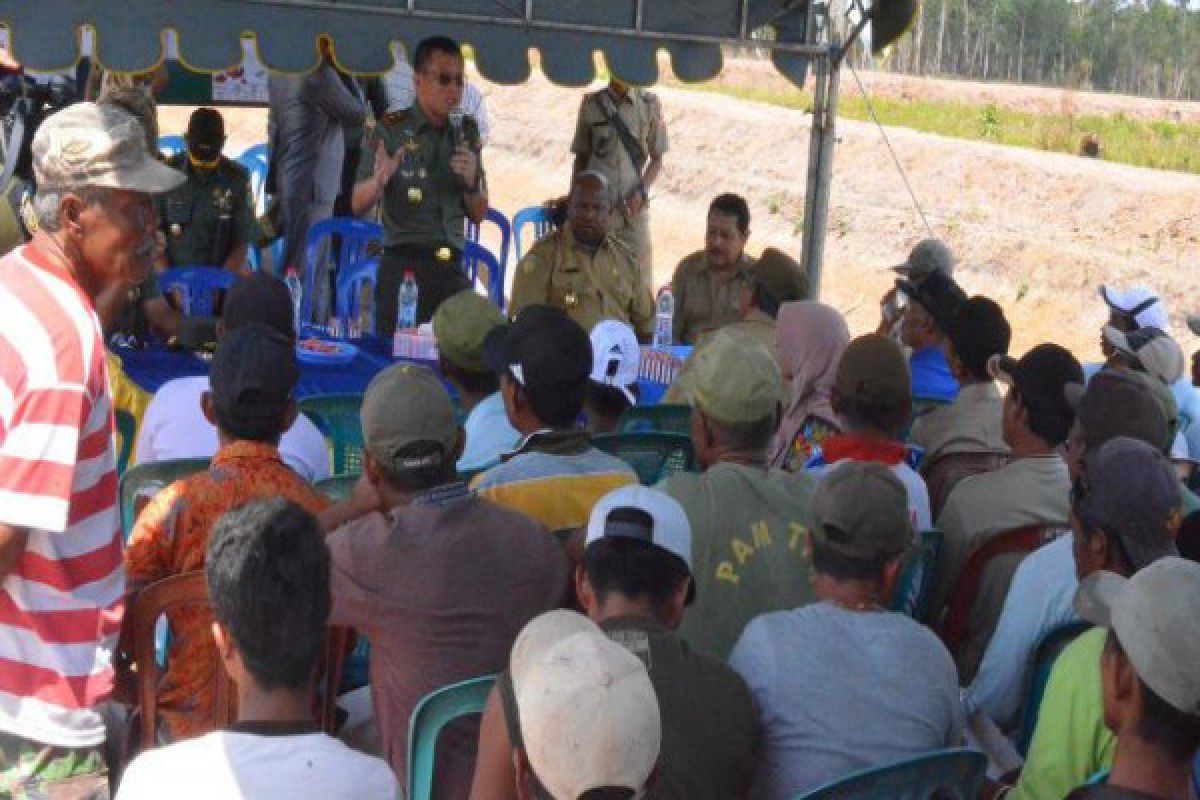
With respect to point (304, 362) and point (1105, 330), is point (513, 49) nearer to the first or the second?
point (304, 362)

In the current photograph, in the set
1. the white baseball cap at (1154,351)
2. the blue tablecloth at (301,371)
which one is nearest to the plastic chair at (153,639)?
the blue tablecloth at (301,371)

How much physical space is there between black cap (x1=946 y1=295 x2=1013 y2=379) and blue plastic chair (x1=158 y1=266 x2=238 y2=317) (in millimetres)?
3656

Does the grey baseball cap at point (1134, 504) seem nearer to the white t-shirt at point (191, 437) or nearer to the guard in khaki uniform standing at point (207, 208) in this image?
the white t-shirt at point (191, 437)

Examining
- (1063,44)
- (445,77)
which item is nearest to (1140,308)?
(445,77)

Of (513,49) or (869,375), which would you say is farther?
(513,49)

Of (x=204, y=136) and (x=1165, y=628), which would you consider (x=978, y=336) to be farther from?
(x=204, y=136)

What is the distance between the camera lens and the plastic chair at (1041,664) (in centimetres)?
354

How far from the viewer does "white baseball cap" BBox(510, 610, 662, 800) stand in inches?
Answer: 81.7

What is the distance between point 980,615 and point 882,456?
51 centimetres

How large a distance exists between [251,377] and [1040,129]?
107ft

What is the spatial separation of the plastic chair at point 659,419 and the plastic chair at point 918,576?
1.40m

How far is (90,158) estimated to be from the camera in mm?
2916

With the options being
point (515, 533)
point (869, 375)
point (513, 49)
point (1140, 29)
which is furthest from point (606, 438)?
point (1140, 29)

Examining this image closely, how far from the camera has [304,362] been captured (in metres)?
6.32
